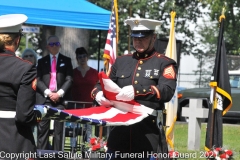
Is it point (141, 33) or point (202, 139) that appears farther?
point (202, 139)

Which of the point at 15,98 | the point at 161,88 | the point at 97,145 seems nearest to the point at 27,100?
the point at 15,98

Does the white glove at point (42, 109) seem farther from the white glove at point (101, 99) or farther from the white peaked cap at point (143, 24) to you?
the white peaked cap at point (143, 24)

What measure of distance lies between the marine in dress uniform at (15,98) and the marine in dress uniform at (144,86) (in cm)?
102

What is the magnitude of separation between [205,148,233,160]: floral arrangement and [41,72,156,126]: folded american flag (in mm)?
3550

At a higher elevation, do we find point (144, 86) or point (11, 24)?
point (11, 24)

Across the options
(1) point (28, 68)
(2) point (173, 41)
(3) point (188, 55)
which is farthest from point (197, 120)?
(3) point (188, 55)

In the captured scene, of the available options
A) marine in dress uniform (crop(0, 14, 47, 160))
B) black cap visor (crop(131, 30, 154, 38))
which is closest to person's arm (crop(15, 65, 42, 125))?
marine in dress uniform (crop(0, 14, 47, 160))

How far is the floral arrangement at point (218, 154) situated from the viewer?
953 centimetres

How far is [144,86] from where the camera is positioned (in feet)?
19.9

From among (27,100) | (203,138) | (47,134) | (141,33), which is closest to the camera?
(27,100)

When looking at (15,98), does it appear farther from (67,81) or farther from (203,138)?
(203,138)

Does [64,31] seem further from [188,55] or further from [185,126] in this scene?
[188,55]

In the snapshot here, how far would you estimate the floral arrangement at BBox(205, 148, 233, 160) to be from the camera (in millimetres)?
9531

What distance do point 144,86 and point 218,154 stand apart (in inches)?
151
